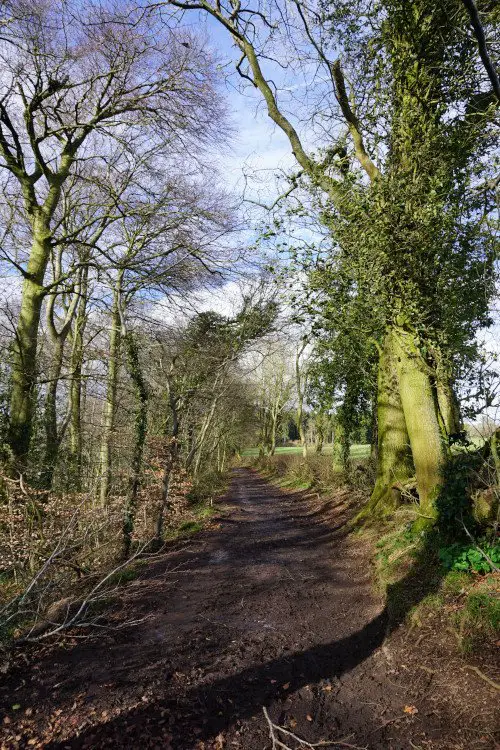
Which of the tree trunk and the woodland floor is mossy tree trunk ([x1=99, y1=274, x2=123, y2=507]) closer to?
the woodland floor

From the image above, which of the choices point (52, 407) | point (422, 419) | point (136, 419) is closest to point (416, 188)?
point (422, 419)

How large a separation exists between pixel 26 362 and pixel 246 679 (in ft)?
24.4

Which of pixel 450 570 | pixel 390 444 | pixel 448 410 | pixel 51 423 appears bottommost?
pixel 450 570

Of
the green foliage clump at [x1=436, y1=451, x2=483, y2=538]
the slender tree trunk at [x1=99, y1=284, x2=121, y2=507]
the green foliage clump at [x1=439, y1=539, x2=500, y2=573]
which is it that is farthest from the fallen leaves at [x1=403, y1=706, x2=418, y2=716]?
the slender tree trunk at [x1=99, y1=284, x2=121, y2=507]

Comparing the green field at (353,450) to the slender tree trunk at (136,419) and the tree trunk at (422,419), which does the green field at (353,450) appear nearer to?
the tree trunk at (422,419)

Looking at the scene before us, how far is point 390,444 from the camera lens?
9.97m

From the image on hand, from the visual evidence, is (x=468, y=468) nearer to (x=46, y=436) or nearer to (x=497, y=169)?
(x=497, y=169)

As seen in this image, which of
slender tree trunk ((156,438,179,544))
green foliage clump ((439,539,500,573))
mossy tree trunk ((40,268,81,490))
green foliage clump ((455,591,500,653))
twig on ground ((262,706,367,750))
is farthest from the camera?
mossy tree trunk ((40,268,81,490))

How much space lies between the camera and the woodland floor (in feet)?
11.7

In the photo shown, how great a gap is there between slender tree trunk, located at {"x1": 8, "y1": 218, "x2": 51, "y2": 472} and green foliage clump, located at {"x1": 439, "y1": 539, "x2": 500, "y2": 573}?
7.89 meters

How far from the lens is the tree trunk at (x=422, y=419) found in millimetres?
7047

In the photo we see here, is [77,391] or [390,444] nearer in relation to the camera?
[390,444]

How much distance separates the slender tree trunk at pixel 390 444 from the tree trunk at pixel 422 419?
143 cm

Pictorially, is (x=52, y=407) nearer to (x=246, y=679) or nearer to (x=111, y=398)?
(x=111, y=398)
